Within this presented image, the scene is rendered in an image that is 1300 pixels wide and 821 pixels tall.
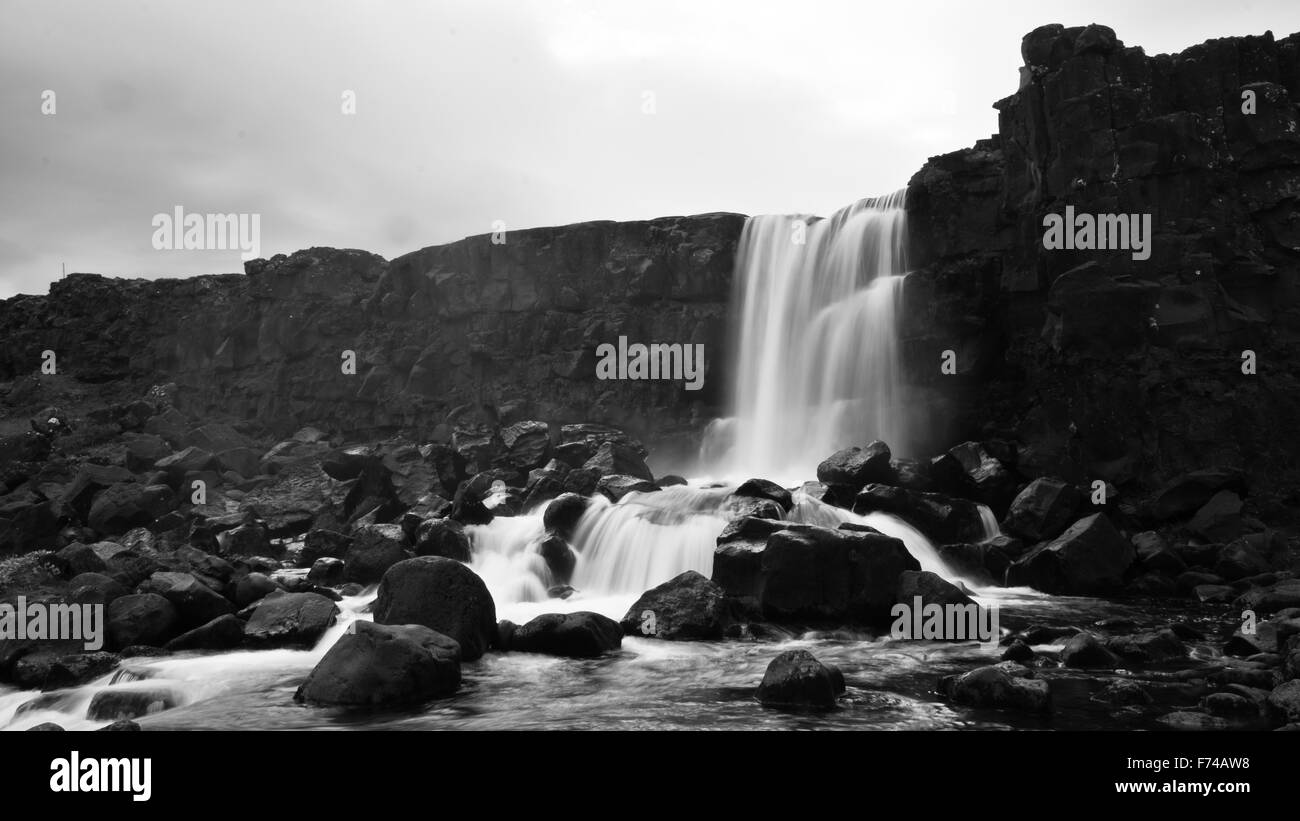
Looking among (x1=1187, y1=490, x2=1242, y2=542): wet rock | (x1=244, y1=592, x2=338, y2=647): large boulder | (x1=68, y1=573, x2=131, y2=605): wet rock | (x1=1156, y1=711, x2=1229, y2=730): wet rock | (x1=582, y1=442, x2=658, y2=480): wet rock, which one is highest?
(x1=582, y1=442, x2=658, y2=480): wet rock

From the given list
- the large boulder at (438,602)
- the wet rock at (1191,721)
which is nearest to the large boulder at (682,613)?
the large boulder at (438,602)

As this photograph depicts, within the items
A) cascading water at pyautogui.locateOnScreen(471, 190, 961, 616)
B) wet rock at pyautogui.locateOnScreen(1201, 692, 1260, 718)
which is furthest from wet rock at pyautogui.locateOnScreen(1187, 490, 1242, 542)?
wet rock at pyautogui.locateOnScreen(1201, 692, 1260, 718)

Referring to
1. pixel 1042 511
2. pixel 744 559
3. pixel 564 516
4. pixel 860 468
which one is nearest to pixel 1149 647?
pixel 744 559

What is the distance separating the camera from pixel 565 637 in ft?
52.3

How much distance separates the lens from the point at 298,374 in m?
55.7

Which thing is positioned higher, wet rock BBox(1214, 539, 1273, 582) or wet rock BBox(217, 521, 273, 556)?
wet rock BBox(1214, 539, 1273, 582)

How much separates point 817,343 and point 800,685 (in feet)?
82.4

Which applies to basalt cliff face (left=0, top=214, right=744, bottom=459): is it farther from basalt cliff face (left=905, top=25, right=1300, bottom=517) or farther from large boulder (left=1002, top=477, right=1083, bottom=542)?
large boulder (left=1002, top=477, right=1083, bottom=542)

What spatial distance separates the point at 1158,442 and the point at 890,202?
14.0m

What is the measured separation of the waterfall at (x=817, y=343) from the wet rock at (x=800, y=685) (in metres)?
21.0

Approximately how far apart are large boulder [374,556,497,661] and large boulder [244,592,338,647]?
2.69 meters

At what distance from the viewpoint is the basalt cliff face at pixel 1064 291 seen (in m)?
27.6

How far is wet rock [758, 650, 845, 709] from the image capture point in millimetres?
11984
